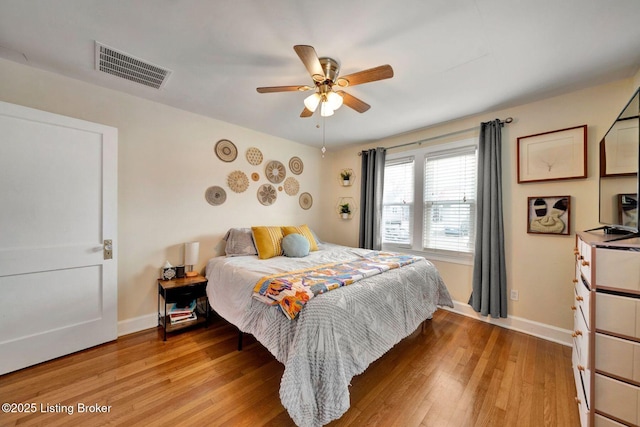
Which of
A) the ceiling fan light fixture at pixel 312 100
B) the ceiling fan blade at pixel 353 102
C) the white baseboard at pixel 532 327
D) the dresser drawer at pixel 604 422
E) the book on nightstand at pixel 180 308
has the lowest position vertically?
the white baseboard at pixel 532 327

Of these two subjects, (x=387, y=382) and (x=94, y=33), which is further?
(x=387, y=382)

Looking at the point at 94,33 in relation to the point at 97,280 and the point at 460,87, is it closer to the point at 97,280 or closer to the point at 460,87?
the point at 97,280

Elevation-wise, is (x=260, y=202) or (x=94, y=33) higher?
(x=94, y=33)

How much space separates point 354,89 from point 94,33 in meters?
1.95

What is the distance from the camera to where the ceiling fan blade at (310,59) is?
4.43 ft

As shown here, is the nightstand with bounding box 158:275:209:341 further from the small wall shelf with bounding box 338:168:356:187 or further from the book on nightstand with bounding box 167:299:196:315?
the small wall shelf with bounding box 338:168:356:187

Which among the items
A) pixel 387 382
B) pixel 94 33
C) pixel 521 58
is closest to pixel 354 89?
pixel 521 58

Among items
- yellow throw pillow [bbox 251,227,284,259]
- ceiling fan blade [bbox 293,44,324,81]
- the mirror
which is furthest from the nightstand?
the mirror

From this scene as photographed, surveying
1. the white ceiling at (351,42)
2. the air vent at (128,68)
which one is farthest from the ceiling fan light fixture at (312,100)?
the air vent at (128,68)

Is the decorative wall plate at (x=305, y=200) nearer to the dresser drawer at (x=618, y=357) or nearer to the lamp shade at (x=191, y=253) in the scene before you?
the lamp shade at (x=191, y=253)

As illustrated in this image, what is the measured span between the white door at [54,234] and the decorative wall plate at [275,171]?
5.75ft

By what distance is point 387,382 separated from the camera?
172cm

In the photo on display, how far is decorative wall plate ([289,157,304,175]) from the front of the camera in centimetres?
383

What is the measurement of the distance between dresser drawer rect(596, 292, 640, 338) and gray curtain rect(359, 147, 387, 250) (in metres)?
2.45
